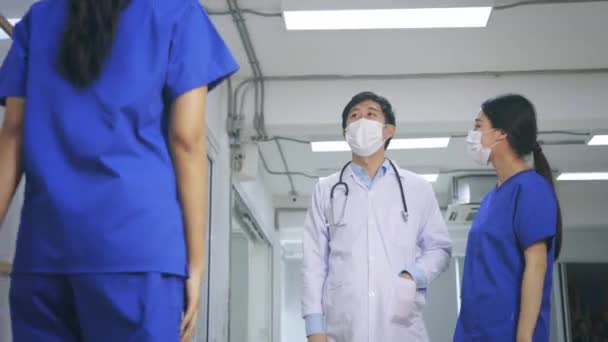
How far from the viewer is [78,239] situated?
97 cm

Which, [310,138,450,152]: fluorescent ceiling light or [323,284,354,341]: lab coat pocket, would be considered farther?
[310,138,450,152]: fluorescent ceiling light

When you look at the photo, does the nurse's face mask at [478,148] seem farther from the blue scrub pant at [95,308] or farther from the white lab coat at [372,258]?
the blue scrub pant at [95,308]

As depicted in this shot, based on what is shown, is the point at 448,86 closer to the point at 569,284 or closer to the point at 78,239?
the point at 78,239

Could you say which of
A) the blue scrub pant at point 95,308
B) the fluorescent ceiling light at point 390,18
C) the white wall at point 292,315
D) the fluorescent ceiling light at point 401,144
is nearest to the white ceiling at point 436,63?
the fluorescent ceiling light at point 390,18

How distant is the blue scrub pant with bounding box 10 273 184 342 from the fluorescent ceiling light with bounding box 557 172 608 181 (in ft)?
25.0

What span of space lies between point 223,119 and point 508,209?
130 inches

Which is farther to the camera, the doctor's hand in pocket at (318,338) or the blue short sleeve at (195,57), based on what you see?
the doctor's hand in pocket at (318,338)

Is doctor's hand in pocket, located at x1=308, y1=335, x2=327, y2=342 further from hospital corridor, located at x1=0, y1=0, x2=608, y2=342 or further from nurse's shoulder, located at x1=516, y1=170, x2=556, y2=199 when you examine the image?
nurse's shoulder, located at x1=516, y1=170, x2=556, y2=199

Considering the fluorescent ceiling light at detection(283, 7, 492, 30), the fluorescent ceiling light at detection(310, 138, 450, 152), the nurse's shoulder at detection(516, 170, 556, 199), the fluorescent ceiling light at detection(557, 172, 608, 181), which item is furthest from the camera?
the fluorescent ceiling light at detection(557, 172, 608, 181)

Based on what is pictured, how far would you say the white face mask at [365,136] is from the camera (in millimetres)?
2418

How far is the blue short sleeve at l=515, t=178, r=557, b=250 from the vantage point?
2012mm

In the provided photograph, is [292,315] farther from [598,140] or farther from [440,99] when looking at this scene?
[440,99]

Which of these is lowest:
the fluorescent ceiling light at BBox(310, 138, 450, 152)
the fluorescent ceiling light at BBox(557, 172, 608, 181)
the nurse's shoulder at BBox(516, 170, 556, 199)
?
the nurse's shoulder at BBox(516, 170, 556, 199)

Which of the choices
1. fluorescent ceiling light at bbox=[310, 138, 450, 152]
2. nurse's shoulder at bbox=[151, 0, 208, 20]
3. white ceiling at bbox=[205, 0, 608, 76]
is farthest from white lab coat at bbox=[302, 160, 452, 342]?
fluorescent ceiling light at bbox=[310, 138, 450, 152]
